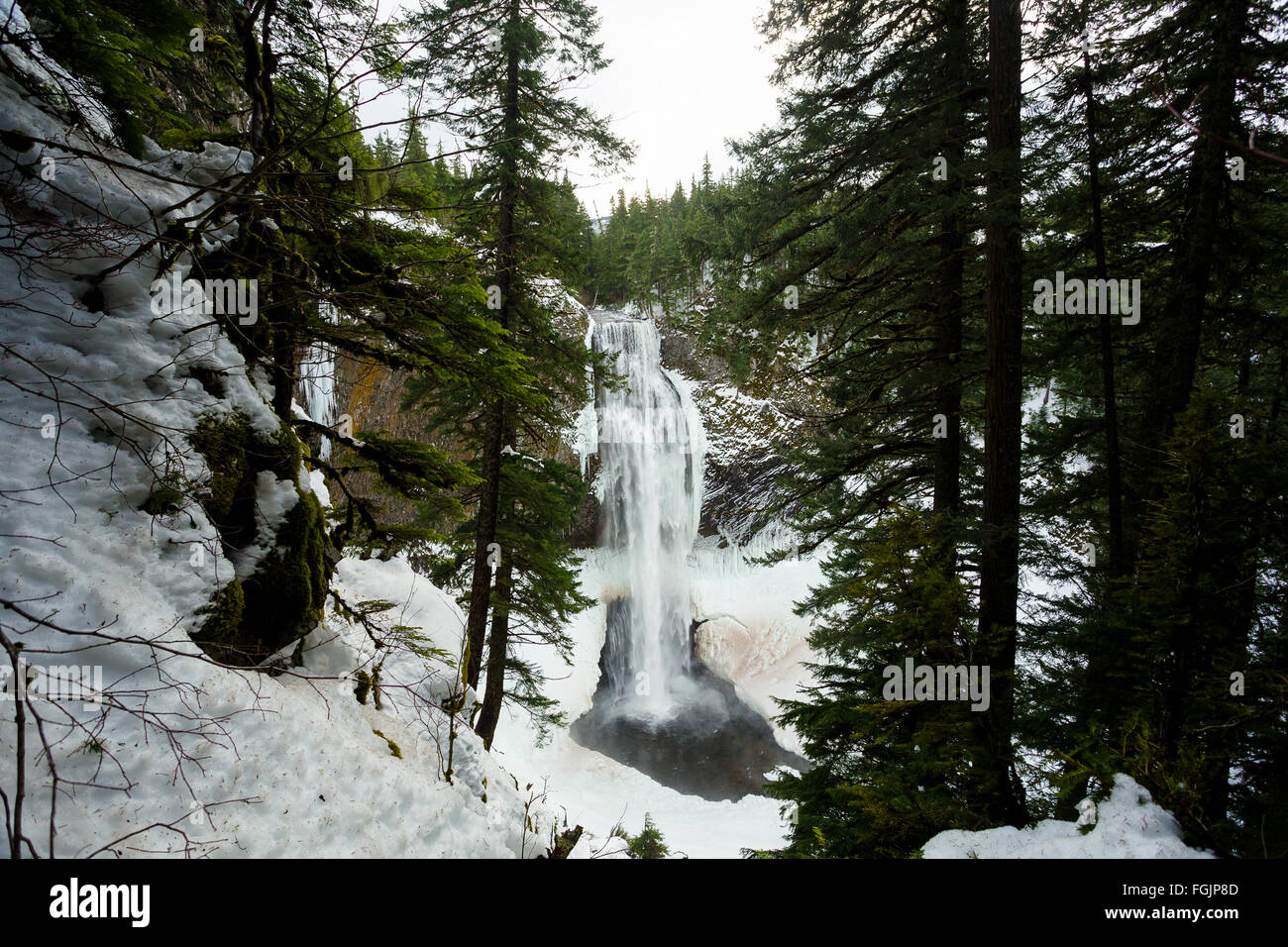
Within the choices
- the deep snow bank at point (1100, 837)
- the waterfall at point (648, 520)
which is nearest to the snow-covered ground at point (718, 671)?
the waterfall at point (648, 520)

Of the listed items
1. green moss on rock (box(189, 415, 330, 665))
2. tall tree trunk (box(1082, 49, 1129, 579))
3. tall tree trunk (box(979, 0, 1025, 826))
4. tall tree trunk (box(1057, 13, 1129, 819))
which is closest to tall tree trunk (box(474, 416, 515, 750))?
green moss on rock (box(189, 415, 330, 665))

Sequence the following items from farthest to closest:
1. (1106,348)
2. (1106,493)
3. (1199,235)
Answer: (1106,493)
(1106,348)
(1199,235)

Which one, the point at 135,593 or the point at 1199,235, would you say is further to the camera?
the point at 1199,235

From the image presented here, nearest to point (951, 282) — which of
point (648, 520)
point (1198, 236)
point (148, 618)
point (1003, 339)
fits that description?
point (1003, 339)

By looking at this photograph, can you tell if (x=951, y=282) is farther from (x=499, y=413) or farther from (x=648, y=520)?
(x=648, y=520)

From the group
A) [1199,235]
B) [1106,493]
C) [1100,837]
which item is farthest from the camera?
[1106,493]

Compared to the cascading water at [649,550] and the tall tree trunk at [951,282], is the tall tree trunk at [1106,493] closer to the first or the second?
the tall tree trunk at [951,282]
